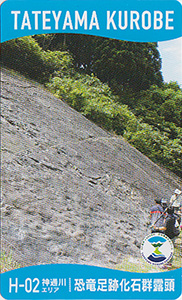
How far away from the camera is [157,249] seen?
3.78 m

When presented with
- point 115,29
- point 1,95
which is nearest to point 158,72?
point 115,29

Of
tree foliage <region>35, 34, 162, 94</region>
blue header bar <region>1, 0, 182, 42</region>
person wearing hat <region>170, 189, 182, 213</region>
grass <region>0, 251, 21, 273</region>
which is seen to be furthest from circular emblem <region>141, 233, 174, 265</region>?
tree foliage <region>35, 34, 162, 94</region>

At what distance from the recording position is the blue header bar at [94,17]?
3893 mm

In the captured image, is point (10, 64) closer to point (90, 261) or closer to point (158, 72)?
point (158, 72)

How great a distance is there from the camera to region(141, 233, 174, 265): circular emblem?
3.74 meters

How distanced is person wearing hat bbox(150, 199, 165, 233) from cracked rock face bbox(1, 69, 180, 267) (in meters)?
0.11

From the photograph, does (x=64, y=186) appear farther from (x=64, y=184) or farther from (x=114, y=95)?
(x=114, y=95)

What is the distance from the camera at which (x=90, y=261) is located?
3576mm

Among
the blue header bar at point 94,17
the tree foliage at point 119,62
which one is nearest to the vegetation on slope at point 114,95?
the tree foliage at point 119,62

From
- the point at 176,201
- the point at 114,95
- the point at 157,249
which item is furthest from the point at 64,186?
the point at 114,95

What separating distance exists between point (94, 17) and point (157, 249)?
2.77 m

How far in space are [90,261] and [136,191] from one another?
1495mm

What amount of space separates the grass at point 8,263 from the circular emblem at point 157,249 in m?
1.40

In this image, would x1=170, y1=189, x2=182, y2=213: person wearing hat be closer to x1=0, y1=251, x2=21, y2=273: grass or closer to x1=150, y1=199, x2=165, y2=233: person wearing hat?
x1=150, y1=199, x2=165, y2=233: person wearing hat
